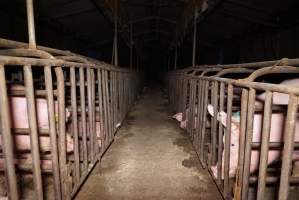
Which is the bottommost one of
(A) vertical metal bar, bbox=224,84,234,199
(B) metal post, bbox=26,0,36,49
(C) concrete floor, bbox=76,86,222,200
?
(C) concrete floor, bbox=76,86,222,200

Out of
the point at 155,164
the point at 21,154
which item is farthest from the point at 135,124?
the point at 21,154

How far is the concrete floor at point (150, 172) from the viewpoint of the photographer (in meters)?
2.32

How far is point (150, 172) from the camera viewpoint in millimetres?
2750

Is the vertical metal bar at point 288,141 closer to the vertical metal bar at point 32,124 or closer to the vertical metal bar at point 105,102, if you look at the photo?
the vertical metal bar at point 32,124

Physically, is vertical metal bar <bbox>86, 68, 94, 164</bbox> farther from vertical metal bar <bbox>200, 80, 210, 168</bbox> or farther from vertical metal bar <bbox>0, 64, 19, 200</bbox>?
vertical metal bar <bbox>200, 80, 210, 168</bbox>

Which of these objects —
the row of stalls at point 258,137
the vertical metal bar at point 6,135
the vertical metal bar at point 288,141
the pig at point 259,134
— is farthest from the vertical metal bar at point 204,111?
the vertical metal bar at point 6,135

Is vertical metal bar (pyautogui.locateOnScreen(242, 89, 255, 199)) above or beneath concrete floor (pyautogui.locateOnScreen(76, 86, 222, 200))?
above

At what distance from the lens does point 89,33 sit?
9.48 metres

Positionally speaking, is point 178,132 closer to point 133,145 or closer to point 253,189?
point 133,145

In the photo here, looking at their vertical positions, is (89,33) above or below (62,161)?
above

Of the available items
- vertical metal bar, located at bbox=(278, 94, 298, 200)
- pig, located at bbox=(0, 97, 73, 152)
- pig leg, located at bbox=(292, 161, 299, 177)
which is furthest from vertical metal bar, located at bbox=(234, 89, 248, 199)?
pig, located at bbox=(0, 97, 73, 152)

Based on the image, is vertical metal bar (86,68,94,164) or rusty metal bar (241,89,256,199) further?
vertical metal bar (86,68,94,164)

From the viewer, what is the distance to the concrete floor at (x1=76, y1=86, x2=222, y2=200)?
7.60 feet

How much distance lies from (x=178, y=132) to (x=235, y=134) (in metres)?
2.50
